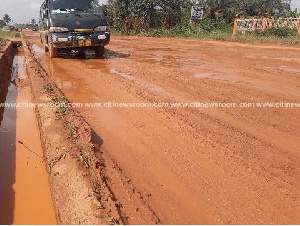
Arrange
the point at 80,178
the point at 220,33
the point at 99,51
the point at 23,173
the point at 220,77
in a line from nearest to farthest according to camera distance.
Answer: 1. the point at 80,178
2. the point at 23,173
3. the point at 220,77
4. the point at 99,51
5. the point at 220,33

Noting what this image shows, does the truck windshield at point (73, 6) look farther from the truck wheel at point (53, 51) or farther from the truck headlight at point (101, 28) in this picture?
the truck wheel at point (53, 51)

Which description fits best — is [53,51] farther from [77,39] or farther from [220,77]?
[220,77]

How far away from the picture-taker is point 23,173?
10.8 feet

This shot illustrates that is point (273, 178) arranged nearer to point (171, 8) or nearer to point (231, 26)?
point (231, 26)

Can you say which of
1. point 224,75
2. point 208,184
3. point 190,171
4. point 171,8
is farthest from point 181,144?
point 171,8

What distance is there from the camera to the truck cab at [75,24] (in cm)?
982

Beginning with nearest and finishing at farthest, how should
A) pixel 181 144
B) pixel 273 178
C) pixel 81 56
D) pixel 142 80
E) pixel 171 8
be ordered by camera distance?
1. pixel 273 178
2. pixel 181 144
3. pixel 142 80
4. pixel 81 56
5. pixel 171 8

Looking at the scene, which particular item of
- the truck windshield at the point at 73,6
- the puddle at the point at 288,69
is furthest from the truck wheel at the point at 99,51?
the puddle at the point at 288,69

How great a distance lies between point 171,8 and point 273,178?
2984 cm

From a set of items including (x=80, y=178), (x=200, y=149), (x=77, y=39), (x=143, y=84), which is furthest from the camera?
(x=77, y=39)

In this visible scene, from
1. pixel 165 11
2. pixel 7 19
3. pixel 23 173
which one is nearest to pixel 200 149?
pixel 23 173

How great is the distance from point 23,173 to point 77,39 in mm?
7258

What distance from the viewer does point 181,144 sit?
368 cm

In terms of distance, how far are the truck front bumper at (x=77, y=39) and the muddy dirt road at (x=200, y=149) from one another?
3.33 meters
